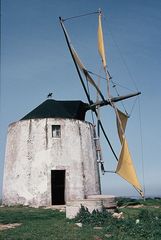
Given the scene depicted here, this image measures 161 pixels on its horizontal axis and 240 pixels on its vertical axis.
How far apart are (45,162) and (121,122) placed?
708cm

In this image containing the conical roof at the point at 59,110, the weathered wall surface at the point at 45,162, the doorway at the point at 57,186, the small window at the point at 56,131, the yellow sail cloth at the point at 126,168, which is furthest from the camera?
the doorway at the point at 57,186

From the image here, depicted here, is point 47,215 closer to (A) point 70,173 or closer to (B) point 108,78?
(A) point 70,173

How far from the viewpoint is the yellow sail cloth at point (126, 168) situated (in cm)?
2169

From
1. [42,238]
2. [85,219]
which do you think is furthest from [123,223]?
[42,238]

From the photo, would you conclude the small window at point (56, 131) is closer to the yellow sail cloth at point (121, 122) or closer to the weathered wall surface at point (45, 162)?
the weathered wall surface at point (45, 162)

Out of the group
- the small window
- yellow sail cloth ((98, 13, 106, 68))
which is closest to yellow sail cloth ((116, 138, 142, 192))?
the small window

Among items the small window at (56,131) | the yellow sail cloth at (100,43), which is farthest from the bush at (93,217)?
the yellow sail cloth at (100,43)

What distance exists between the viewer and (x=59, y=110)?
23.4m

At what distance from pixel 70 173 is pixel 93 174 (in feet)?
6.34

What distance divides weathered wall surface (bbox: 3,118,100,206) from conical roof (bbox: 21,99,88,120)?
732mm

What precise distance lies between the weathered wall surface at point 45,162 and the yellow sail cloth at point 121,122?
2.76m

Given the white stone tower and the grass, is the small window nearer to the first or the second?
the white stone tower

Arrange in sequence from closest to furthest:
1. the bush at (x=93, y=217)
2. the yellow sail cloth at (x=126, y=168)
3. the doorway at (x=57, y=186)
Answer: the bush at (x=93, y=217)
the yellow sail cloth at (x=126, y=168)
the doorway at (x=57, y=186)

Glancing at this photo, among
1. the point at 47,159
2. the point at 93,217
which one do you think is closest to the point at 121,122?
the point at 47,159
